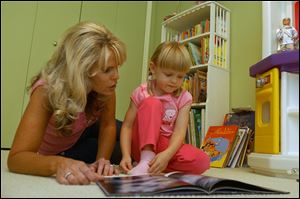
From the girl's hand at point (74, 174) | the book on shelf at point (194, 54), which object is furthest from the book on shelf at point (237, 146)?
the girl's hand at point (74, 174)

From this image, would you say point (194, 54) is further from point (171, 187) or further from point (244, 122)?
point (171, 187)

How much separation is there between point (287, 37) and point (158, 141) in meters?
0.67

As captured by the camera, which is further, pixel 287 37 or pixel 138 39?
pixel 138 39

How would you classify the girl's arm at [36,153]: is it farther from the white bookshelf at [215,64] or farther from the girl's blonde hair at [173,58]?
the white bookshelf at [215,64]

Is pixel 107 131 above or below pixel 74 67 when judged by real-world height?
below

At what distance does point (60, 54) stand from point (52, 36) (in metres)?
1.32

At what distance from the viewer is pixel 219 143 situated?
1.43 metres

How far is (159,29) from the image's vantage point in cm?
248

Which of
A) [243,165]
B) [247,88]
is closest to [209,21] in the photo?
[247,88]

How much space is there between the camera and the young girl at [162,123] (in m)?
0.86

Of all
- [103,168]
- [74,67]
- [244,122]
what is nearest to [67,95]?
[74,67]

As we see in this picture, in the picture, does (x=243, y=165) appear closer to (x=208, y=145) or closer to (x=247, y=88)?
(x=208, y=145)

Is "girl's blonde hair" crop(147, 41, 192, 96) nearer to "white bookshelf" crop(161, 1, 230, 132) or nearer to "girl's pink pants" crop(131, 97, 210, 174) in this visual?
"girl's pink pants" crop(131, 97, 210, 174)

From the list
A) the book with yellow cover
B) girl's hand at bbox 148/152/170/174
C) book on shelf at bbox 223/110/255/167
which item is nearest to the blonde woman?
girl's hand at bbox 148/152/170/174
